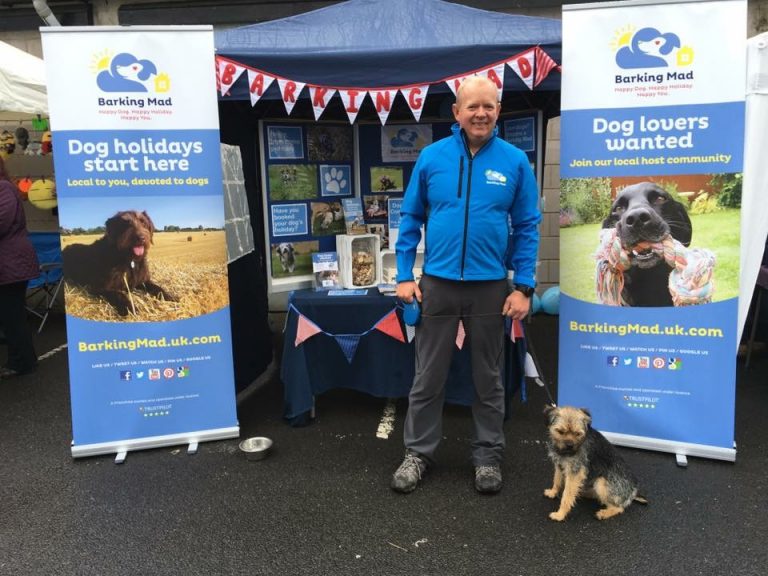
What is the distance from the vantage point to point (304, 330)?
3684 millimetres

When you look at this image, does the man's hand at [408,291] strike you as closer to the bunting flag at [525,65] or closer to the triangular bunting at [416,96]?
the triangular bunting at [416,96]

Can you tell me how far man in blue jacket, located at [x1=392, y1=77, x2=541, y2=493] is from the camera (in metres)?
2.75

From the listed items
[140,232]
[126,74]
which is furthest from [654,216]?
[126,74]

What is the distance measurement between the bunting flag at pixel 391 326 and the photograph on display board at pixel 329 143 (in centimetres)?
145

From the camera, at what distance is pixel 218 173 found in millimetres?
3291

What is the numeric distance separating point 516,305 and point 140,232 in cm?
193

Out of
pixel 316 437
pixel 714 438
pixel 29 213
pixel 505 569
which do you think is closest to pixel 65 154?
pixel 316 437

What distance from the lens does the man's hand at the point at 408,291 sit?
2.86 meters

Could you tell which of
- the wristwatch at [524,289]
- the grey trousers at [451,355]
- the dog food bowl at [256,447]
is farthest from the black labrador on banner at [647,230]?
the dog food bowl at [256,447]

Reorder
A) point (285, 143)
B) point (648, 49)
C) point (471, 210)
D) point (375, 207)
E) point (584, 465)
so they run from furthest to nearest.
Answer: point (375, 207), point (285, 143), point (648, 49), point (471, 210), point (584, 465)

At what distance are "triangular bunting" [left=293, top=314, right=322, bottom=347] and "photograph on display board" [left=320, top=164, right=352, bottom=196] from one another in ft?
4.07

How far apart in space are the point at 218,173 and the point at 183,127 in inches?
11.2

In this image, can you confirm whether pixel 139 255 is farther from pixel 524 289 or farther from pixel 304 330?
pixel 524 289

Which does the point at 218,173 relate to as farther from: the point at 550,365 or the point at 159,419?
the point at 550,365
